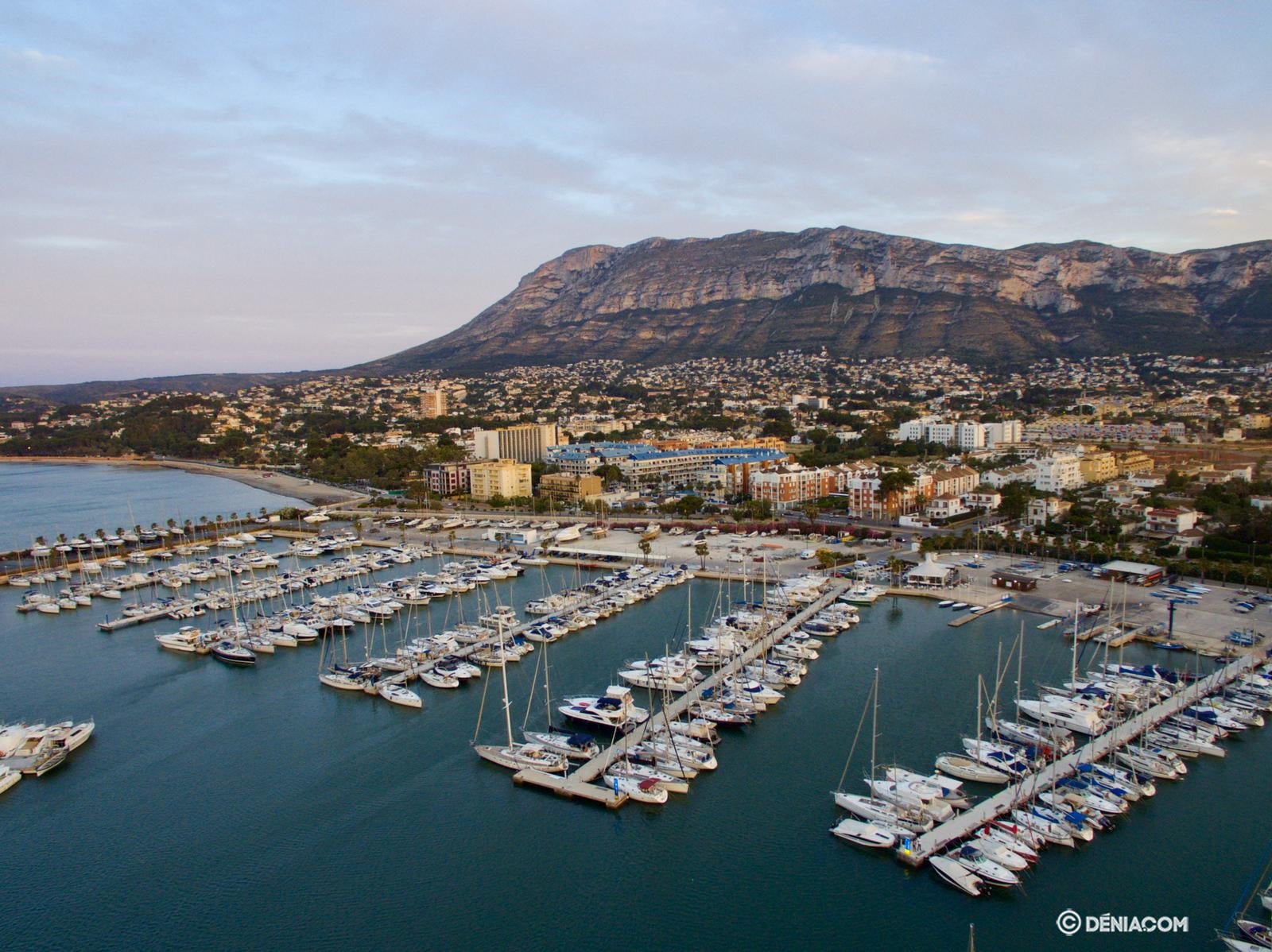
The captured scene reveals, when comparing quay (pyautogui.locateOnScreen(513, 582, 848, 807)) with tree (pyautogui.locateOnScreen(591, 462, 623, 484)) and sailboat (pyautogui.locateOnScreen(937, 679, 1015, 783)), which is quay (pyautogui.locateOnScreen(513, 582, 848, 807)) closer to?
sailboat (pyautogui.locateOnScreen(937, 679, 1015, 783))

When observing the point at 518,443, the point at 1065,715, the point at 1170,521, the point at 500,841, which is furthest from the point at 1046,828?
the point at 518,443

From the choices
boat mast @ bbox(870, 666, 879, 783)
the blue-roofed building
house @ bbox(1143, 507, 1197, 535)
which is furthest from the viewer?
the blue-roofed building

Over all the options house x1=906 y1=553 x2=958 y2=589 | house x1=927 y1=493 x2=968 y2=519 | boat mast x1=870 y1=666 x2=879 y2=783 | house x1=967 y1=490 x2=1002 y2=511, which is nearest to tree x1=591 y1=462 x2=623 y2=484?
house x1=927 y1=493 x2=968 y2=519

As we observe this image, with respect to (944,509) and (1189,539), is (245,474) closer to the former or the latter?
(944,509)

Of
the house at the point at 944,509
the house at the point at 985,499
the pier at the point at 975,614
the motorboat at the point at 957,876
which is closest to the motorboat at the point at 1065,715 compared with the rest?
the motorboat at the point at 957,876

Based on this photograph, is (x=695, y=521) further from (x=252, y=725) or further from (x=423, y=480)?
(x=252, y=725)

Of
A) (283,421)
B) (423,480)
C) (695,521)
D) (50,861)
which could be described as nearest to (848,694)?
(50,861)
